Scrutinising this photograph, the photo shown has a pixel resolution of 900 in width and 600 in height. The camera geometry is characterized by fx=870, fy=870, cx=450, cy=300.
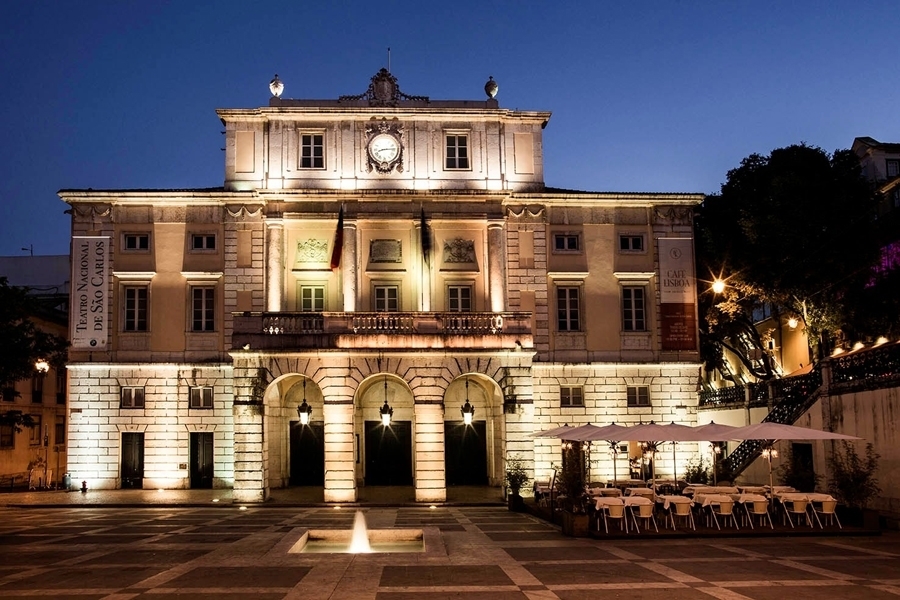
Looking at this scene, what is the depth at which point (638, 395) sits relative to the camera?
126 feet

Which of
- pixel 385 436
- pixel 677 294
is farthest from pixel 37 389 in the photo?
pixel 677 294

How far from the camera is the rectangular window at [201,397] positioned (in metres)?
37.5

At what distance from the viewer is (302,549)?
834 inches

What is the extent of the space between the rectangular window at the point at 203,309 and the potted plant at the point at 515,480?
560 inches

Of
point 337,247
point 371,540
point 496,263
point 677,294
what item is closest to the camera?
point 371,540

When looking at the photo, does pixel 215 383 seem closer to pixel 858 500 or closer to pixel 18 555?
pixel 18 555

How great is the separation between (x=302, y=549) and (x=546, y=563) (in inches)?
249

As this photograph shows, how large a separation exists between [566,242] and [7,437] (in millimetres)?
32479

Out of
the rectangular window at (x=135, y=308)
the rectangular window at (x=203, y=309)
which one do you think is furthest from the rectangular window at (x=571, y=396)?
the rectangular window at (x=135, y=308)

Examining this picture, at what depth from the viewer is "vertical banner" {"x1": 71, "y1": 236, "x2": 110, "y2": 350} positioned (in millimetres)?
37438

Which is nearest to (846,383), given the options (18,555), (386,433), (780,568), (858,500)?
(858,500)

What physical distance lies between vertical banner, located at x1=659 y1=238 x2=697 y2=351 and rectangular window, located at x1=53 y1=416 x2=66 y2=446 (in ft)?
125

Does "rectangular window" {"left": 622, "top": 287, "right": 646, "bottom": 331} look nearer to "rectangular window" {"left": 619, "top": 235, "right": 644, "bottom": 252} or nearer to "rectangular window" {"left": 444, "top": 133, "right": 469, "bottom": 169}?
"rectangular window" {"left": 619, "top": 235, "right": 644, "bottom": 252}

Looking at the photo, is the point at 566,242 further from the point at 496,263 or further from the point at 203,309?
the point at 203,309
